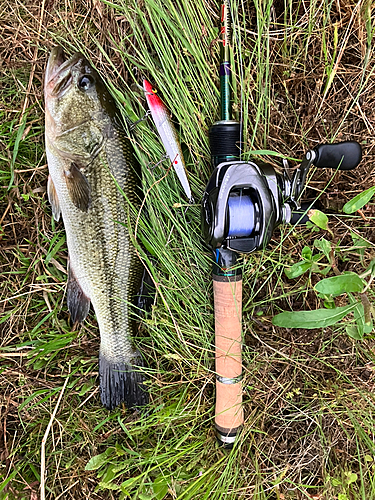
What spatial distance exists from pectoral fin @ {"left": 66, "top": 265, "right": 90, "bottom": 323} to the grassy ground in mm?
87

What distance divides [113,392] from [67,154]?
1.17m

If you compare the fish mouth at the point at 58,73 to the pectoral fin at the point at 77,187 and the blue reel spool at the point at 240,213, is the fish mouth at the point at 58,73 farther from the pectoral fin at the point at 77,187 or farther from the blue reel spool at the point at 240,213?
the blue reel spool at the point at 240,213

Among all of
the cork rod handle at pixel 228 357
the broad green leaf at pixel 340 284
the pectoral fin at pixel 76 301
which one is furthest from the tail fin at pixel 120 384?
the broad green leaf at pixel 340 284

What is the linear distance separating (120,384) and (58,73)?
147cm

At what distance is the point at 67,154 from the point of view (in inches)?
60.4

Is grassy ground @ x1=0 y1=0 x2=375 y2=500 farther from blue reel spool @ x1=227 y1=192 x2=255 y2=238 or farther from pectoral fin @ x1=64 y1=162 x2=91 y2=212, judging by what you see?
blue reel spool @ x1=227 y1=192 x2=255 y2=238

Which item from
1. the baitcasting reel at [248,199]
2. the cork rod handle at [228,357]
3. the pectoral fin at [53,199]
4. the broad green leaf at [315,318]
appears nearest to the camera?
the baitcasting reel at [248,199]

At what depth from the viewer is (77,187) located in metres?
1.54

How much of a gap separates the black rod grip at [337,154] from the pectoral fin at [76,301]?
122 cm

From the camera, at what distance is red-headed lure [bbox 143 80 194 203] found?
1.50m

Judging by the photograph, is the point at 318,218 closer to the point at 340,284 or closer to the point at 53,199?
the point at 340,284

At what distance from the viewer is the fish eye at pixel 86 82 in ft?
4.90

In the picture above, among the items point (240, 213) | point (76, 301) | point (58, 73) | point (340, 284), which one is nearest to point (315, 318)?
point (340, 284)

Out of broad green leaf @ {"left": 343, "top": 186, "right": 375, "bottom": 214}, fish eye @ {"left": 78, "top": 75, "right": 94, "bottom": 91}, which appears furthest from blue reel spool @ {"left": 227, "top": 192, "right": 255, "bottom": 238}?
fish eye @ {"left": 78, "top": 75, "right": 94, "bottom": 91}
